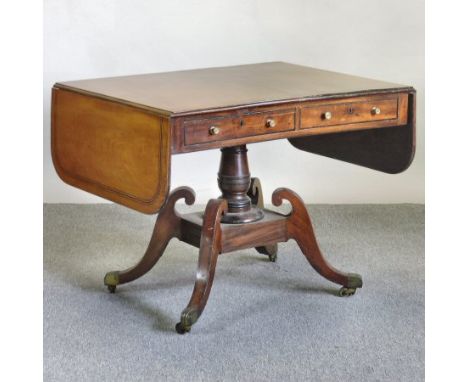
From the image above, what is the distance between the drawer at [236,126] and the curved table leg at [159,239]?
0.53 meters

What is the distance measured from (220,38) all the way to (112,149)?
67.2 inches

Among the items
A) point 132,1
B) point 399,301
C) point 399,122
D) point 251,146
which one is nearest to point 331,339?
point 399,301

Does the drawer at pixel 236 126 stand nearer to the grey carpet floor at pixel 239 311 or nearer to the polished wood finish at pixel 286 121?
the polished wood finish at pixel 286 121

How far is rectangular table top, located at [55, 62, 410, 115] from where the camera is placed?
2355 millimetres

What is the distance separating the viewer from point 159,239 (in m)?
2.85

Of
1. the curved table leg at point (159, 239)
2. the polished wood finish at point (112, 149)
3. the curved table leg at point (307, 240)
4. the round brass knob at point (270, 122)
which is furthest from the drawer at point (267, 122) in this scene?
the curved table leg at point (159, 239)

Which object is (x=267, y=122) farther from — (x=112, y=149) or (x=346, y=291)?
(x=346, y=291)

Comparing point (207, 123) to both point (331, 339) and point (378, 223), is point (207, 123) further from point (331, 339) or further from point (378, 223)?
point (378, 223)

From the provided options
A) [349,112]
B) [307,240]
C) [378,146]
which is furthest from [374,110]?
[307,240]

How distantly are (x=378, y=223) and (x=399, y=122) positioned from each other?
1138 mm

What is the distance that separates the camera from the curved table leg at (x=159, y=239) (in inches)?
111

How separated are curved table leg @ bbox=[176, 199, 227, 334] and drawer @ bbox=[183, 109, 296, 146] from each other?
35cm

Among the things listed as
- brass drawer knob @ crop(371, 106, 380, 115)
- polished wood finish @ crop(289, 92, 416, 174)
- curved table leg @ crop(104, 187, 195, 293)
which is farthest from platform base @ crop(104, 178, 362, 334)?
brass drawer knob @ crop(371, 106, 380, 115)

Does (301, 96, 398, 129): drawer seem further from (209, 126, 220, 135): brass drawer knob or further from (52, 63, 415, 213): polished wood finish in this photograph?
(209, 126, 220, 135): brass drawer knob
